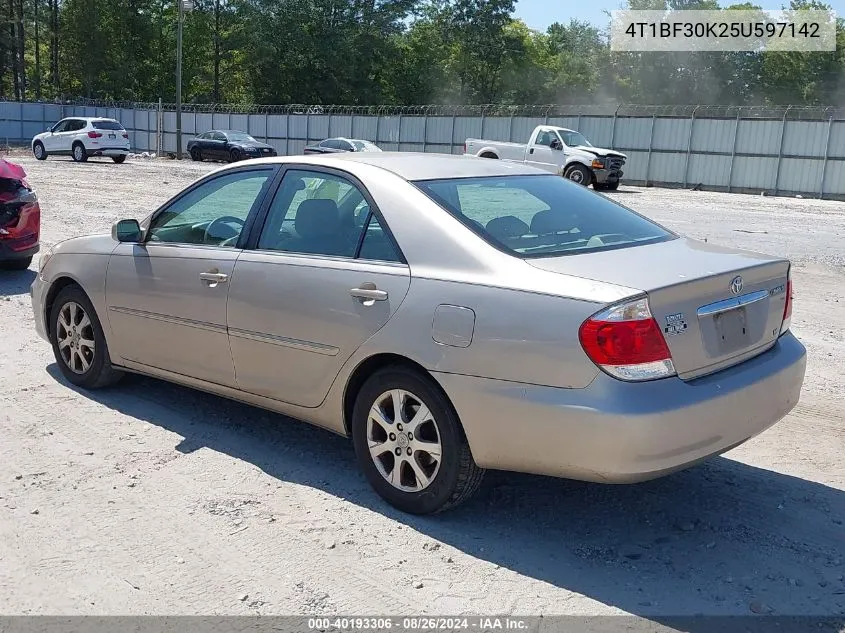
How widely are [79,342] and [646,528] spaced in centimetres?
360

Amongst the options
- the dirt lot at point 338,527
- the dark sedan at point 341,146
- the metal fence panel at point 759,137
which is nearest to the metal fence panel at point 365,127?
the dark sedan at point 341,146

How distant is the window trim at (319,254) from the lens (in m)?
4.08

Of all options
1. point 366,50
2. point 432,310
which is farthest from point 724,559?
point 366,50

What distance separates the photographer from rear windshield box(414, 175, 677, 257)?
157 inches

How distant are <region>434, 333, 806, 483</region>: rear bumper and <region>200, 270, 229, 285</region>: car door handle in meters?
1.47

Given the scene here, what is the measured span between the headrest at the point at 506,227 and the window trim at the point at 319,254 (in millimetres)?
409

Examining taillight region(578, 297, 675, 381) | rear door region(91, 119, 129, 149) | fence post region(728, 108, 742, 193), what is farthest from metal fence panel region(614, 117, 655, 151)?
taillight region(578, 297, 675, 381)

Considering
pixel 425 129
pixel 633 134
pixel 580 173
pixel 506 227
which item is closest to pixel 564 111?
pixel 633 134

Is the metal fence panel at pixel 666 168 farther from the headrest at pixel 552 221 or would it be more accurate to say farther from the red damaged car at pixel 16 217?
the headrest at pixel 552 221

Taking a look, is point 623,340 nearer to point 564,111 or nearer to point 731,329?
point 731,329

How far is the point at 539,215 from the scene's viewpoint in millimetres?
4395

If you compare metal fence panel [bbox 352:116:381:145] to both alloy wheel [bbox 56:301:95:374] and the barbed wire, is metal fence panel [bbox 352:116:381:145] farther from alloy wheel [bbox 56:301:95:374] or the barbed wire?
alloy wheel [bbox 56:301:95:374]

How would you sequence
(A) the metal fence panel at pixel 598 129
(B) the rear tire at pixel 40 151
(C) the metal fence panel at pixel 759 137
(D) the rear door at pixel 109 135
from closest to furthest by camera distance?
1. (C) the metal fence panel at pixel 759 137
2. (D) the rear door at pixel 109 135
3. (A) the metal fence panel at pixel 598 129
4. (B) the rear tire at pixel 40 151

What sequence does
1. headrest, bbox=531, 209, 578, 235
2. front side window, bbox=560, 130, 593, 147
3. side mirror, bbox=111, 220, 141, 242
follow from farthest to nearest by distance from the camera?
1. front side window, bbox=560, 130, 593, 147
2. side mirror, bbox=111, 220, 141, 242
3. headrest, bbox=531, 209, 578, 235
